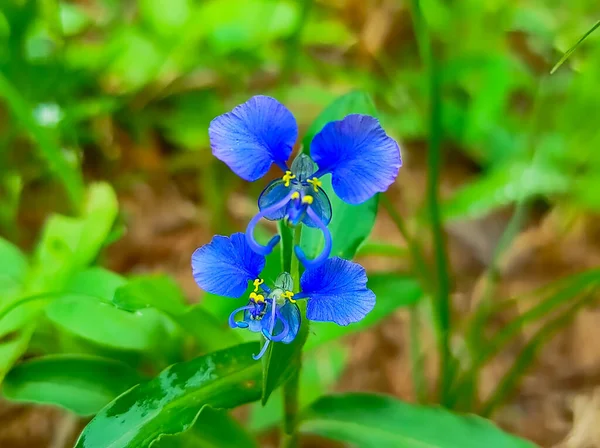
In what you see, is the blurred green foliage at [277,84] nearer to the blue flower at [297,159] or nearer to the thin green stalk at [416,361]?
the thin green stalk at [416,361]

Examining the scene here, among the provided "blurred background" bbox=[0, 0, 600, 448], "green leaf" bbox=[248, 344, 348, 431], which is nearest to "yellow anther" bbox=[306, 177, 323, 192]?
"green leaf" bbox=[248, 344, 348, 431]

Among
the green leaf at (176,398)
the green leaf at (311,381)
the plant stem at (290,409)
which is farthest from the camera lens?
the green leaf at (311,381)

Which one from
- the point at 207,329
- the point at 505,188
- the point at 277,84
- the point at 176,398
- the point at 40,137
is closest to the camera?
the point at 176,398

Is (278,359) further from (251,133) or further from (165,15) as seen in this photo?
(165,15)

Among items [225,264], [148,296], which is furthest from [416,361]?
[225,264]


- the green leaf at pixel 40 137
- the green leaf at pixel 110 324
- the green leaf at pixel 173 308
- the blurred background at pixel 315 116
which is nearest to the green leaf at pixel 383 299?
the green leaf at pixel 173 308

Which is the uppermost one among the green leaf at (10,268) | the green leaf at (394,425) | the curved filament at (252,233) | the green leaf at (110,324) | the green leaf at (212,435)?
the green leaf at (10,268)

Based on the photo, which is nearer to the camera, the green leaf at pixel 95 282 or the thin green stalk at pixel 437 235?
the green leaf at pixel 95 282
